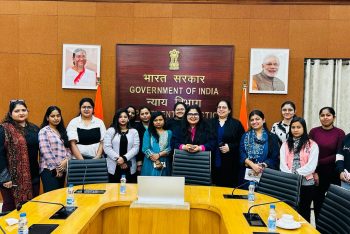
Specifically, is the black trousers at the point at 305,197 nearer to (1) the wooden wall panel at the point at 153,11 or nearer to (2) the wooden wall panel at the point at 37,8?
(1) the wooden wall panel at the point at 153,11

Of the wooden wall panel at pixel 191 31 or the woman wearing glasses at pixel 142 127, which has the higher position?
the wooden wall panel at pixel 191 31

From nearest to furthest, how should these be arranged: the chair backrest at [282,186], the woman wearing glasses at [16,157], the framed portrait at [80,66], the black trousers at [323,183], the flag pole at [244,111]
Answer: the chair backrest at [282,186] → the woman wearing glasses at [16,157] → the black trousers at [323,183] → the flag pole at [244,111] → the framed portrait at [80,66]

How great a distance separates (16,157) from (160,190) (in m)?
1.66

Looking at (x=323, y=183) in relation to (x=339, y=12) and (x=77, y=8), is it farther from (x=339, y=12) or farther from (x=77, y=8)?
(x=77, y=8)

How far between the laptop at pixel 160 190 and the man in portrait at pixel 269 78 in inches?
111

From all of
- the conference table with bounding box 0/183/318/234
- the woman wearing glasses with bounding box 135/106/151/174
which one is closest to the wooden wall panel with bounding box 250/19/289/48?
the woman wearing glasses with bounding box 135/106/151/174

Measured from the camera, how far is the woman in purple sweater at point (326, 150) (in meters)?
3.66

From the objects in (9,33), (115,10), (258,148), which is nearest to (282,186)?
(258,148)

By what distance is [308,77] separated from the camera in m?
4.88

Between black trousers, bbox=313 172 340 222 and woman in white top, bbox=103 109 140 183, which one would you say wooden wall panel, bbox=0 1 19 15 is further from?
black trousers, bbox=313 172 340 222

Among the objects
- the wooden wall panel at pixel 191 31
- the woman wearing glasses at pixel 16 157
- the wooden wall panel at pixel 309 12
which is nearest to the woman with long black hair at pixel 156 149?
the woman wearing glasses at pixel 16 157

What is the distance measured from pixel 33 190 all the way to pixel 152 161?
1285 mm

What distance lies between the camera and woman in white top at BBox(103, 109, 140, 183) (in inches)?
154

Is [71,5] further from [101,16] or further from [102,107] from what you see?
[102,107]
